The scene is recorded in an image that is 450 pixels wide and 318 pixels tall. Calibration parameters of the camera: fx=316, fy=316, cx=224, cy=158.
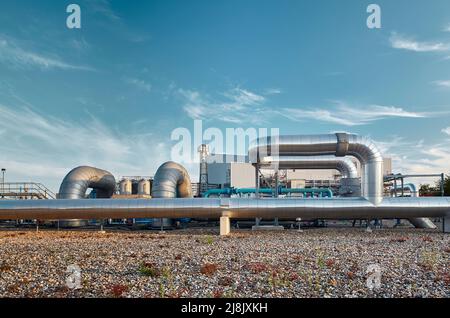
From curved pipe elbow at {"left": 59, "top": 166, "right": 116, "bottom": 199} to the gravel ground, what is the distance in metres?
10.5

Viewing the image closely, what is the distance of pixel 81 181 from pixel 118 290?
18490 millimetres

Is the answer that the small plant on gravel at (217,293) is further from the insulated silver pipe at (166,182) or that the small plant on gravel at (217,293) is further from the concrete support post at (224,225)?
the insulated silver pipe at (166,182)

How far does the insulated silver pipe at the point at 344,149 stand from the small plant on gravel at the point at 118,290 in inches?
528

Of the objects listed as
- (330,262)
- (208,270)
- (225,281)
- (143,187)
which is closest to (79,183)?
(143,187)

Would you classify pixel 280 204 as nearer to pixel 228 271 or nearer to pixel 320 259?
pixel 320 259

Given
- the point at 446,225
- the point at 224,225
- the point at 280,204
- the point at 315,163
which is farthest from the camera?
the point at 315,163

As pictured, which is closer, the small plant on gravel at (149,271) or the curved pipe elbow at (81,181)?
the small plant on gravel at (149,271)

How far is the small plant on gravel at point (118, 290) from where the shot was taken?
606 cm

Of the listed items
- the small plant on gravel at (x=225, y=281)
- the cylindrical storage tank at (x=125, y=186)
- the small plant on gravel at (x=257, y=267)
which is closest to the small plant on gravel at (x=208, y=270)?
the small plant on gravel at (x=225, y=281)

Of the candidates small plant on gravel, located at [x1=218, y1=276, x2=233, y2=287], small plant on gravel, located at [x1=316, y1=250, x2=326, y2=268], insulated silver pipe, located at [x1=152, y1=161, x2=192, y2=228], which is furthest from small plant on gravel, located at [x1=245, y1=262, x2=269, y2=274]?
insulated silver pipe, located at [x1=152, y1=161, x2=192, y2=228]

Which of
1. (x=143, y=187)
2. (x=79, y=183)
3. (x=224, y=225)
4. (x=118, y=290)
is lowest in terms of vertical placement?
(x=224, y=225)

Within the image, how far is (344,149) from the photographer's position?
17828mm
